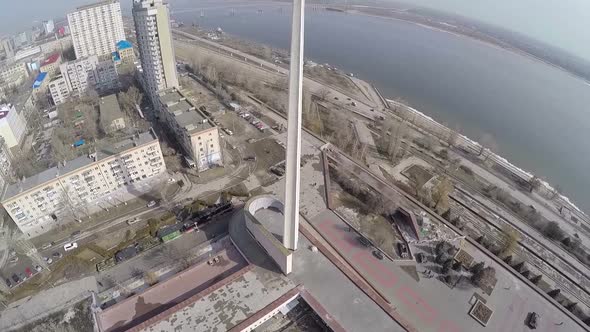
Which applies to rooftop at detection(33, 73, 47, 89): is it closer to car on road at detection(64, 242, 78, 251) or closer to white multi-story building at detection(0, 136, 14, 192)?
white multi-story building at detection(0, 136, 14, 192)

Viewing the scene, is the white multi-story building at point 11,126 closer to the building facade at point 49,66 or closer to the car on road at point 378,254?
the building facade at point 49,66

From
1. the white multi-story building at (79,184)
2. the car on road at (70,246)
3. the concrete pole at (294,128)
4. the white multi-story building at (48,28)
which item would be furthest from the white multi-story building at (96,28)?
the concrete pole at (294,128)

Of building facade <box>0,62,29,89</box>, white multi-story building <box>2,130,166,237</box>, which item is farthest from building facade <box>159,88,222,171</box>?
building facade <box>0,62,29,89</box>

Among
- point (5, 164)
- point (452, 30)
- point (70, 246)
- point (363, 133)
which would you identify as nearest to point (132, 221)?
point (70, 246)

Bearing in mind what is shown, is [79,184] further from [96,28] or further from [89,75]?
[96,28]

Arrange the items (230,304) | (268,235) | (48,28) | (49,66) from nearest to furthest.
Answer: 1. (230,304)
2. (268,235)
3. (49,66)
4. (48,28)

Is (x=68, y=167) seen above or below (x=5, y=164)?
above
